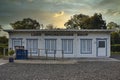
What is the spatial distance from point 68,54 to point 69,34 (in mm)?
2004

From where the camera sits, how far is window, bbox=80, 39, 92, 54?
28000mm

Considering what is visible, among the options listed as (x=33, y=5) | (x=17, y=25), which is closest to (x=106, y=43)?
(x=33, y=5)

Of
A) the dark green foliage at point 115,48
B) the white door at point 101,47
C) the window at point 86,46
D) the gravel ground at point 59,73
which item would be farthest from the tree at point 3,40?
the gravel ground at point 59,73

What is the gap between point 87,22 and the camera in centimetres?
5653

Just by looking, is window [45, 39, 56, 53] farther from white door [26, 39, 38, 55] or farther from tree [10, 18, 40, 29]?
tree [10, 18, 40, 29]

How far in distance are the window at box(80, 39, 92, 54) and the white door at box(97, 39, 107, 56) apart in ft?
2.64

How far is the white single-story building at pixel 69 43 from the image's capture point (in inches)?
1102

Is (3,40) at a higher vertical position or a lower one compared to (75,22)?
lower

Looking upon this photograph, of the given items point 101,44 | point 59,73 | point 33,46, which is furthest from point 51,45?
point 59,73

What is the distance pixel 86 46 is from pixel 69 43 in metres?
1.72

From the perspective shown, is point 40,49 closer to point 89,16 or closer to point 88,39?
point 88,39

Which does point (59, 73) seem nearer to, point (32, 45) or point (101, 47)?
point (32, 45)

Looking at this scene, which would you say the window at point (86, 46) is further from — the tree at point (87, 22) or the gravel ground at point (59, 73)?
the tree at point (87, 22)

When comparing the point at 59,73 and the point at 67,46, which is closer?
the point at 59,73
